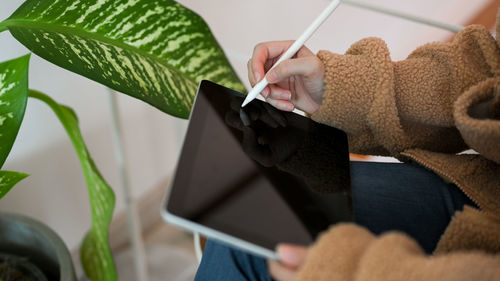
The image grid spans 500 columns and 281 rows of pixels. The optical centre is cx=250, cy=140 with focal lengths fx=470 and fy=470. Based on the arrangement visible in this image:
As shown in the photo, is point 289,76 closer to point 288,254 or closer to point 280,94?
point 280,94

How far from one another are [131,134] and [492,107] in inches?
29.2

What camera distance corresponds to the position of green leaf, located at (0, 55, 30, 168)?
488 millimetres

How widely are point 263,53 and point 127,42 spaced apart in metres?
0.17

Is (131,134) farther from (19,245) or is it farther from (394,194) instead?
(394,194)

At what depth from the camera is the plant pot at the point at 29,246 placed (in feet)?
2.22

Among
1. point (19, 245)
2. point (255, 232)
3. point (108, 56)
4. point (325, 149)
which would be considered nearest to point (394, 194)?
point (325, 149)

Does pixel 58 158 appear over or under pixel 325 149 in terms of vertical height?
under

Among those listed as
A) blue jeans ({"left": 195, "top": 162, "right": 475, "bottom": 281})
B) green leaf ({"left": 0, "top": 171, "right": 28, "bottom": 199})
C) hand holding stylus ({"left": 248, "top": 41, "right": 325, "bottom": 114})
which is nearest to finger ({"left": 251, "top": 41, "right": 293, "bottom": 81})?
hand holding stylus ({"left": 248, "top": 41, "right": 325, "bottom": 114})

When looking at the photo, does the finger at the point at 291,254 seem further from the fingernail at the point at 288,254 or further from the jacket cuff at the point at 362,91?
the jacket cuff at the point at 362,91

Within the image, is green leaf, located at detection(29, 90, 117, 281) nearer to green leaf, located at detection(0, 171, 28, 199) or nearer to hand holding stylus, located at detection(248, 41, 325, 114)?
green leaf, located at detection(0, 171, 28, 199)

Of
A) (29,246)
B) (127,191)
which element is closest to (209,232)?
(29,246)

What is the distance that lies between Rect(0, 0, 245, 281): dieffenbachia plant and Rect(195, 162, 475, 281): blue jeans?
170 millimetres

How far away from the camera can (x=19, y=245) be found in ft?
2.35

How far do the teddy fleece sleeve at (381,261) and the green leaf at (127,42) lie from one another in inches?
10.2
